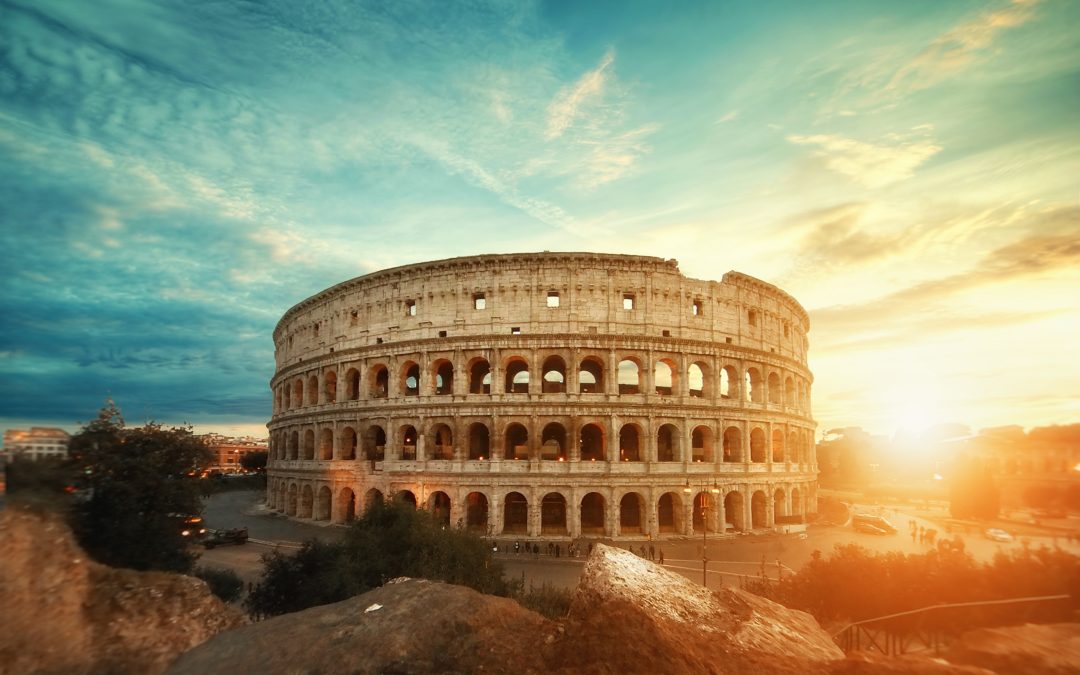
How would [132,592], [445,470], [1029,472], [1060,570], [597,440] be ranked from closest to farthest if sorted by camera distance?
1. [132,592]
2. [1060,570]
3. [1029,472]
4. [445,470]
5. [597,440]

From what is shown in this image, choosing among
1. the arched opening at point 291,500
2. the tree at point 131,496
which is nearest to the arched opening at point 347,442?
the arched opening at point 291,500

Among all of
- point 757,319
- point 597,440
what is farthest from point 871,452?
point 597,440

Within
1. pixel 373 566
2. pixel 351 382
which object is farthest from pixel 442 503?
pixel 373 566

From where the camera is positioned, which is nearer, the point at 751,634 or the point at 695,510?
the point at 751,634

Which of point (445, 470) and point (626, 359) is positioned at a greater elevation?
point (626, 359)

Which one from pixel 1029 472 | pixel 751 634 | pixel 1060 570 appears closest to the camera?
pixel 751 634

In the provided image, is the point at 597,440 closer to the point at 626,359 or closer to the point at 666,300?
the point at 626,359

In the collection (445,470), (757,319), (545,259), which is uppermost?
(545,259)

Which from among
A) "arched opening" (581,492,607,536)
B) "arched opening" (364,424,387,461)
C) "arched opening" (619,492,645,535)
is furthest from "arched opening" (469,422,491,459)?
"arched opening" (619,492,645,535)
